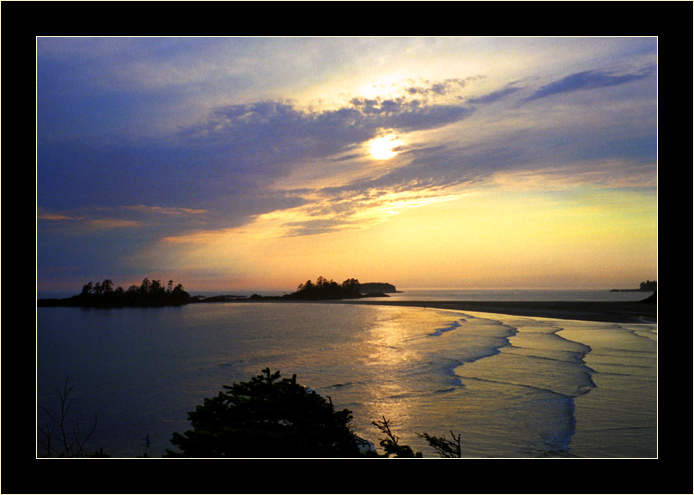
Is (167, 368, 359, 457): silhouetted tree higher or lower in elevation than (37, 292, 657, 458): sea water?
higher

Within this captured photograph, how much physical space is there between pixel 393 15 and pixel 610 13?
180cm

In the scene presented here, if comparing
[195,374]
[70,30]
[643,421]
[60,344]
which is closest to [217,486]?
[70,30]

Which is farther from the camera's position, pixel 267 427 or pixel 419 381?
pixel 419 381

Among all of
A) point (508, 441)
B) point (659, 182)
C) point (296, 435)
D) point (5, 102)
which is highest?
point (5, 102)

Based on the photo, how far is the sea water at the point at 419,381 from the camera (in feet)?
26.9

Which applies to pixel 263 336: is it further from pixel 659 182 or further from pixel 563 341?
pixel 659 182

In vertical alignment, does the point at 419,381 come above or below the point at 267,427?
below

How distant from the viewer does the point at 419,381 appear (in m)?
12.6

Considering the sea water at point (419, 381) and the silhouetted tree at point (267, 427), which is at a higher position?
the silhouetted tree at point (267, 427)

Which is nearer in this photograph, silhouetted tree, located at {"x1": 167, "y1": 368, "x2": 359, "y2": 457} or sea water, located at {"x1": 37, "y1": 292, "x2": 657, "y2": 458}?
silhouetted tree, located at {"x1": 167, "y1": 368, "x2": 359, "y2": 457}

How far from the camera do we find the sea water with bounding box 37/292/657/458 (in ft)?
26.9

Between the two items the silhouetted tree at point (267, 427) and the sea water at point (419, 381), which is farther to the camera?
the sea water at point (419, 381)

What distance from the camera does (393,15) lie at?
3648mm

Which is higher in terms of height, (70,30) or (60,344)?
(70,30)
